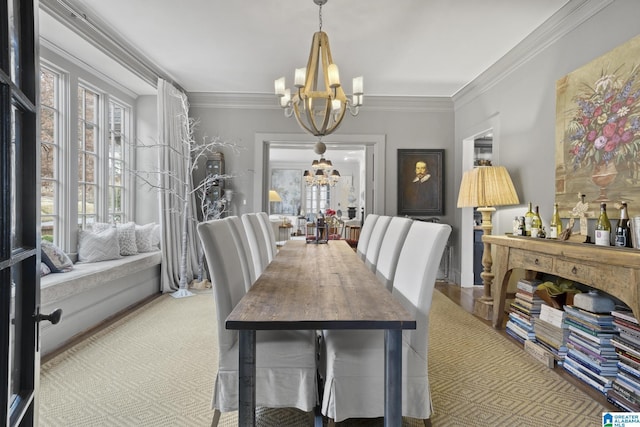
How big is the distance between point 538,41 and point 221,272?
3483 mm

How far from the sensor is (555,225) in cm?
288

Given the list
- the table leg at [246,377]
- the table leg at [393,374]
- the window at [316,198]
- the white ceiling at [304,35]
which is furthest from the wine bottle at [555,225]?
the window at [316,198]

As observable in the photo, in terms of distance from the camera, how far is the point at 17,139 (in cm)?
81

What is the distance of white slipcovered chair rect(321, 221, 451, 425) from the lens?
1494mm

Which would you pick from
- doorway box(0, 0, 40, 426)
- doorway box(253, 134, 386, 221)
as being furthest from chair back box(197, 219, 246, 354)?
doorway box(253, 134, 386, 221)

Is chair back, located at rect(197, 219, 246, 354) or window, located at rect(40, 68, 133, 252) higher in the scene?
window, located at rect(40, 68, 133, 252)

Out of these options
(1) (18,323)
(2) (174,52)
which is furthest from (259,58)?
(1) (18,323)

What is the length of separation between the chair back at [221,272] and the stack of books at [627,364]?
208cm

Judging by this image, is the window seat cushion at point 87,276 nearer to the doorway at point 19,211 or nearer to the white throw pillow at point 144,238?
the white throw pillow at point 144,238

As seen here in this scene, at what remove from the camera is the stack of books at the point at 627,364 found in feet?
6.30

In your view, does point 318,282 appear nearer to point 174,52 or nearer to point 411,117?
point 174,52

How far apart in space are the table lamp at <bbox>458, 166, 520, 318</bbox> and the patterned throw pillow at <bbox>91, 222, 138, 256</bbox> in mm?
3714

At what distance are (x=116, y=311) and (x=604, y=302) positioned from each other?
4.05 meters

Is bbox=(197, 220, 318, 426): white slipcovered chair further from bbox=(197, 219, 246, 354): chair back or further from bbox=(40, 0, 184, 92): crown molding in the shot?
bbox=(40, 0, 184, 92): crown molding
